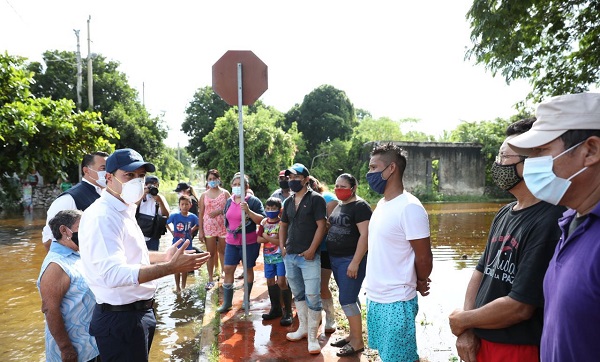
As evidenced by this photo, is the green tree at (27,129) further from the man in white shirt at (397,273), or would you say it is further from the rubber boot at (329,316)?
the man in white shirt at (397,273)

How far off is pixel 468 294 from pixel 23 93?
16.6 feet

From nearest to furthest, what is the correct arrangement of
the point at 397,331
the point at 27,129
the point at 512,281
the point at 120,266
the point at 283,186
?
the point at 512,281
the point at 120,266
the point at 397,331
the point at 27,129
the point at 283,186

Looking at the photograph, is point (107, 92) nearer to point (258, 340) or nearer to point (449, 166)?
point (449, 166)

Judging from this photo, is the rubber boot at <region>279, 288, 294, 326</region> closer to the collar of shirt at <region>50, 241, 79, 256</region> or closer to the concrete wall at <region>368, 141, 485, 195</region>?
the collar of shirt at <region>50, 241, 79, 256</region>

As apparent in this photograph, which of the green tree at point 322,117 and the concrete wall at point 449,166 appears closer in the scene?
the concrete wall at point 449,166

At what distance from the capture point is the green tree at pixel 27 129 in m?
4.38

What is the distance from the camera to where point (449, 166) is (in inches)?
1089

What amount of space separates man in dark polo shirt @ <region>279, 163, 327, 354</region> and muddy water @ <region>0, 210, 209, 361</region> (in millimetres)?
1374

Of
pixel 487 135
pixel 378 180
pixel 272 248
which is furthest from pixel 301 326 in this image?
pixel 487 135

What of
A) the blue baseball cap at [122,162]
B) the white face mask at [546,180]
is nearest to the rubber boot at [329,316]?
the blue baseball cap at [122,162]

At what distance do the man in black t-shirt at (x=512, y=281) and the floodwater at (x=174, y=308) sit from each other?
2.16m

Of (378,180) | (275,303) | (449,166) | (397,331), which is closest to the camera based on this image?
(397,331)

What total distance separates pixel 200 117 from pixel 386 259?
99.9 feet

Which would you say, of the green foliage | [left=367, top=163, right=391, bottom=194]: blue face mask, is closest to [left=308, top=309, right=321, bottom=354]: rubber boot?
[left=367, top=163, right=391, bottom=194]: blue face mask
